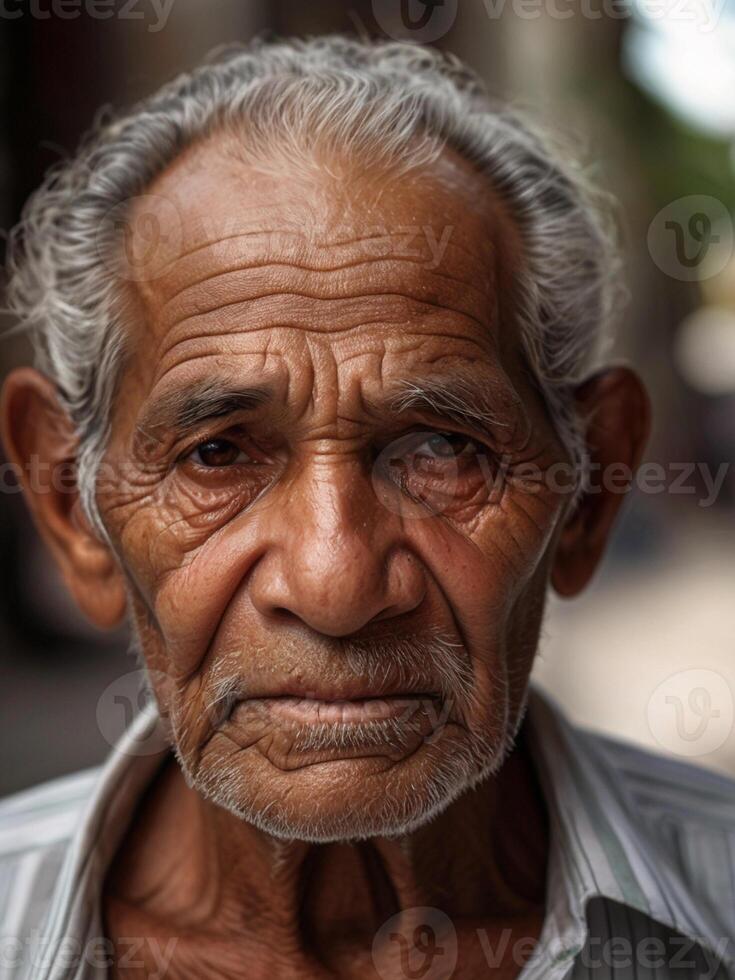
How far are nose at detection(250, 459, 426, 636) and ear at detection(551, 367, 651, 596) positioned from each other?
1.99 feet

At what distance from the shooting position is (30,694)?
689cm

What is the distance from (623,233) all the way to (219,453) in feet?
4.95

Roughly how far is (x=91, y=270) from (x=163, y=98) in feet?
1.31

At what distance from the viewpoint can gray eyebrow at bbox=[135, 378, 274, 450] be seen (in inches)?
68.3

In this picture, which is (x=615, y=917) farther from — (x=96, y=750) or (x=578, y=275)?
(x=96, y=750)

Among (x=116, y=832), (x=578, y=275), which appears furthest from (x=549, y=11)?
(x=116, y=832)

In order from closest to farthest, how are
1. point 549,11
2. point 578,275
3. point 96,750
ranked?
point 578,275
point 96,750
point 549,11

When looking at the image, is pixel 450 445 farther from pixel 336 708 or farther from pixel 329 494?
pixel 336 708
